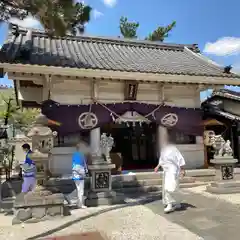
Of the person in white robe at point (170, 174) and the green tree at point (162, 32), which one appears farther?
Answer: the green tree at point (162, 32)

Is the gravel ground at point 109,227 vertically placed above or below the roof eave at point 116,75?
below

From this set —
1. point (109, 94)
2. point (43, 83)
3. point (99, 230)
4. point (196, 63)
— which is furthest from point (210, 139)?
point (99, 230)

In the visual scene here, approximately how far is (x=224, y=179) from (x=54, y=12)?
7749mm

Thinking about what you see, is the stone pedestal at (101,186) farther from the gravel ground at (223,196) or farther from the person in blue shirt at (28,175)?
the gravel ground at (223,196)

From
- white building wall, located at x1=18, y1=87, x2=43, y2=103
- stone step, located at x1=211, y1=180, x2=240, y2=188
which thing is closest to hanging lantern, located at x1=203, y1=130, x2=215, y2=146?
stone step, located at x1=211, y1=180, x2=240, y2=188

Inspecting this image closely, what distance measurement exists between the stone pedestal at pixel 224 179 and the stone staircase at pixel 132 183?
1571 millimetres

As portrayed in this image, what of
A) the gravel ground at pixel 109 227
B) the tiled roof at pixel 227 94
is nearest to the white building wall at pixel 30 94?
the gravel ground at pixel 109 227

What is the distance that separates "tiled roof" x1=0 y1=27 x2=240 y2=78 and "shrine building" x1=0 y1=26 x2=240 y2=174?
37 mm

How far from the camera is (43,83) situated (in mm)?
11664

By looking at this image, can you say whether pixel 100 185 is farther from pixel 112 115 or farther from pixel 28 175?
pixel 112 115

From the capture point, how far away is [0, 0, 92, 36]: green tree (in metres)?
7.66

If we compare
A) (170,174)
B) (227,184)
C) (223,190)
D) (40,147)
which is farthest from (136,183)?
(40,147)

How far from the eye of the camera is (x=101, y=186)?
29.0 ft

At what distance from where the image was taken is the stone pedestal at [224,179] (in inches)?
390
